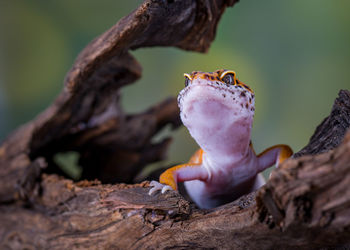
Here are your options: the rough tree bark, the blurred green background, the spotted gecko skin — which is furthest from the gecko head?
the rough tree bark

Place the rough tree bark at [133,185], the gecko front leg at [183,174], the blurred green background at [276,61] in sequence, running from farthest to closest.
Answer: the blurred green background at [276,61], the gecko front leg at [183,174], the rough tree bark at [133,185]

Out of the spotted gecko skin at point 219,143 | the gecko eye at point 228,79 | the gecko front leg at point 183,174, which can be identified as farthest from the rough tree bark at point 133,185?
the gecko eye at point 228,79

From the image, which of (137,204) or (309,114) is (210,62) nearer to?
(309,114)

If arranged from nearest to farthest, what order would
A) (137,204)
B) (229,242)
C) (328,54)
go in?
(229,242), (137,204), (328,54)

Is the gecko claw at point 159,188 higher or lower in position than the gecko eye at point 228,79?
lower

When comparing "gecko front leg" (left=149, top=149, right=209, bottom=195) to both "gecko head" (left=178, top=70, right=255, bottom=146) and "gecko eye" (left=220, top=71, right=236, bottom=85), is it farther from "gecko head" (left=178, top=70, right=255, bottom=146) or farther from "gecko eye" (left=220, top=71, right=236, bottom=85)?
"gecko eye" (left=220, top=71, right=236, bottom=85)

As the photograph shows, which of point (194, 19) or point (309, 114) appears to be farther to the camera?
point (309, 114)

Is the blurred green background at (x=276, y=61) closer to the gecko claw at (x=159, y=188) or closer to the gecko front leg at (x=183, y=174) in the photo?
the gecko front leg at (x=183, y=174)

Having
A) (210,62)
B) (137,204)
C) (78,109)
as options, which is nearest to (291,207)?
(137,204)
